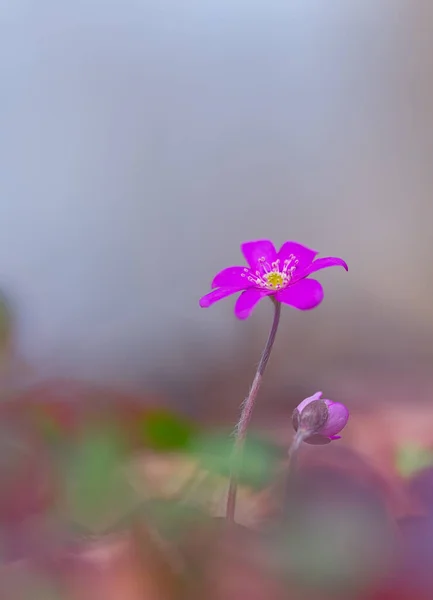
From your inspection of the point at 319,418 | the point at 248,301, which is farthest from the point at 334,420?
the point at 248,301

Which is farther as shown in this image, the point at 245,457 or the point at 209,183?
the point at 209,183

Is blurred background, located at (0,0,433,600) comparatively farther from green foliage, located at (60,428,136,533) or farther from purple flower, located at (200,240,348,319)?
purple flower, located at (200,240,348,319)

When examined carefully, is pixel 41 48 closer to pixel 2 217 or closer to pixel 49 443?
pixel 2 217

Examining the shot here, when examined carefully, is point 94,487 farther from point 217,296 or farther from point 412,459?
point 412,459

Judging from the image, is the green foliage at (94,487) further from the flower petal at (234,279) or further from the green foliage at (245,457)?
the flower petal at (234,279)

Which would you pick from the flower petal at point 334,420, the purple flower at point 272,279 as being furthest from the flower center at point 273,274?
the flower petal at point 334,420

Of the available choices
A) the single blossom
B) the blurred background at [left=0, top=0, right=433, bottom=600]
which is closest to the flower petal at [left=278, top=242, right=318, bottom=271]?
the single blossom

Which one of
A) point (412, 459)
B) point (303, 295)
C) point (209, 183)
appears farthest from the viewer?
point (209, 183)
